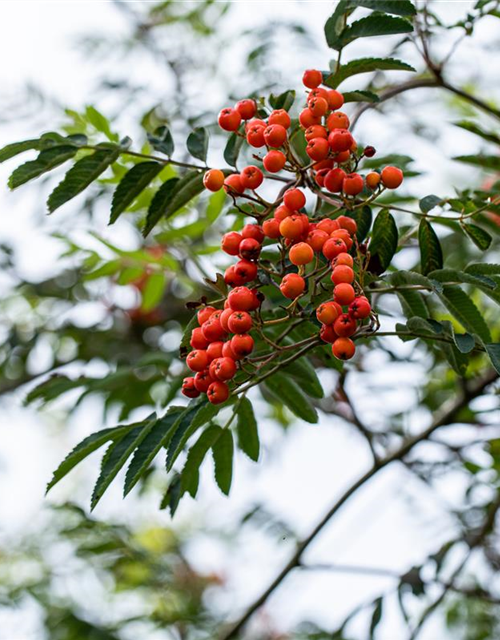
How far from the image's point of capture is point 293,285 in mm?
1282

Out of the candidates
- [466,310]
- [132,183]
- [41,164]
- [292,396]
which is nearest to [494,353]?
[466,310]

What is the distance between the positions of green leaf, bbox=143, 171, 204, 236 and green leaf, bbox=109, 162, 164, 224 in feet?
0.11

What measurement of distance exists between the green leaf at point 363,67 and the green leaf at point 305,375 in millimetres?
525

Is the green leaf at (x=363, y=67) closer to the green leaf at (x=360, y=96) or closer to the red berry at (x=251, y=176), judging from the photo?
the green leaf at (x=360, y=96)

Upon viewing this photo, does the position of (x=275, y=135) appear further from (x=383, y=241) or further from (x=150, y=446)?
(x=150, y=446)

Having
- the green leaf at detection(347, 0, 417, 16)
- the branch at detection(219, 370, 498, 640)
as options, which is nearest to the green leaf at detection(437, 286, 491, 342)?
the green leaf at detection(347, 0, 417, 16)

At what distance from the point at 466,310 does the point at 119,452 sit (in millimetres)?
641

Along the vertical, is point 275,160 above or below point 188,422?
above

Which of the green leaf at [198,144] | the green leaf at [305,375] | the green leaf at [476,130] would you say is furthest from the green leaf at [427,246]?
the green leaf at [476,130]

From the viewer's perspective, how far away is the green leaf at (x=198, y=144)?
1.63 m

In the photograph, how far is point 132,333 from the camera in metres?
3.49

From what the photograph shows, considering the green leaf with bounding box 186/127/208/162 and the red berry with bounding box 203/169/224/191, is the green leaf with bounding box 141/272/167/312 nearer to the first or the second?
the green leaf with bounding box 186/127/208/162

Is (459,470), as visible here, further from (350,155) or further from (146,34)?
(146,34)

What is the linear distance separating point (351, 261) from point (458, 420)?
124 centimetres
